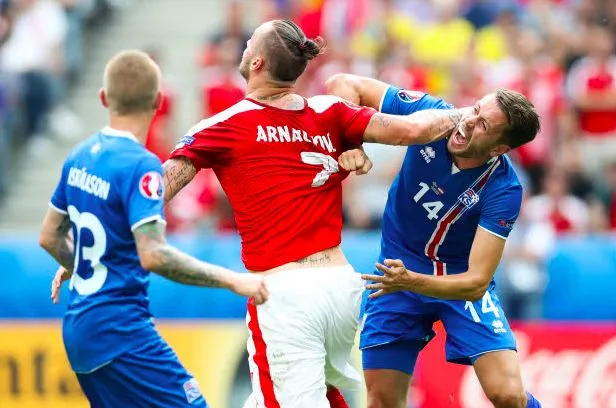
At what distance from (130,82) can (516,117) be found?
2.25 m

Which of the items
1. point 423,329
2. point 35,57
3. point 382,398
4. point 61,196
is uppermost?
point 61,196

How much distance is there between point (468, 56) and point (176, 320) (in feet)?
15.8

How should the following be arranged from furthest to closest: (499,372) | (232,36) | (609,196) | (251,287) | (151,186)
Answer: (232,36)
(609,196)
(499,372)
(151,186)
(251,287)

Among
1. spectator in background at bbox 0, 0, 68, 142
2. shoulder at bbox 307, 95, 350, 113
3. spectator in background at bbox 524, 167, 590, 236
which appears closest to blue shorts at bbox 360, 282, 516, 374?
shoulder at bbox 307, 95, 350, 113

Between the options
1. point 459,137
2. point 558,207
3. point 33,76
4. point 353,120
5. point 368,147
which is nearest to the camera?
point 353,120

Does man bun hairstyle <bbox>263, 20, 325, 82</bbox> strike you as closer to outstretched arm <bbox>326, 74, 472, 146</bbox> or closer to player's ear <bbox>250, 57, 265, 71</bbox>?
player's ear <bbox>250, 57, 265, 71</bbox>

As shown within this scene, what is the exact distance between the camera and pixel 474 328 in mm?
7383

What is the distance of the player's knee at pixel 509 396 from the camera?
7.21 metres

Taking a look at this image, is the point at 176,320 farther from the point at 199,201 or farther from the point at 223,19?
the point at 223,19

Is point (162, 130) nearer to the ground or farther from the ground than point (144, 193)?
nearer to the ground

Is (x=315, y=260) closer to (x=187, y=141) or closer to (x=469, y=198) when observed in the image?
(x=187, y=141)

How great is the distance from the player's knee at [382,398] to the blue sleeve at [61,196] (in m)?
2.35

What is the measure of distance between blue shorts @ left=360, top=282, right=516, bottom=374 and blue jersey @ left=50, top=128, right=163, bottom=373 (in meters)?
1.86

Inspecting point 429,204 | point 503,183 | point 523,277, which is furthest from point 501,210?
point 523,277
